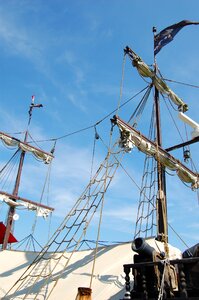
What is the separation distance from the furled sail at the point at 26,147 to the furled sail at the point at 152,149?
1306cm

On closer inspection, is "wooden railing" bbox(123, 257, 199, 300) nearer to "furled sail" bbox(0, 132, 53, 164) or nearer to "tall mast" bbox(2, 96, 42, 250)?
"tall mast" bbox(2, 96, 42, 250)

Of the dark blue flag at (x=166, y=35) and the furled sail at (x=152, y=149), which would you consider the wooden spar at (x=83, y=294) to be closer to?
the furled sail at (x=152, y=149)

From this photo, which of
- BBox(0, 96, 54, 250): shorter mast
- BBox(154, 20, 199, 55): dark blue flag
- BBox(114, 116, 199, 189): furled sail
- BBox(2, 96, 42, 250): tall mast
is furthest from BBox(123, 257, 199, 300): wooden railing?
BBox(0, 96, 54, 250): shorter mast

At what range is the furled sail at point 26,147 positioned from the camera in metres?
25.3

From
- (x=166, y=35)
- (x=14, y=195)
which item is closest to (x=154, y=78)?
(x=166, y=35)

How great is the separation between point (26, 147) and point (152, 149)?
14.0 meters

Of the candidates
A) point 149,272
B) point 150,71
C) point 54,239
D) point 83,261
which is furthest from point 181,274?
point 150,71

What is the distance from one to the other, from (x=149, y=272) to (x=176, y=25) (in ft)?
41.0

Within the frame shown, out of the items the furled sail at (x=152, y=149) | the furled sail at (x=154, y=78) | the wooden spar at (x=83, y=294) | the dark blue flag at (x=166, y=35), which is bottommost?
the wooden spar at (x=83, y=294)

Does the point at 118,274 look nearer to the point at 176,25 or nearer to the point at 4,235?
the point at 176,25

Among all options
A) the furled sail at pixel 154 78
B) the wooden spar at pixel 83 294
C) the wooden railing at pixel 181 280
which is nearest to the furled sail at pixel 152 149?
the furled sail at pixel 154 78

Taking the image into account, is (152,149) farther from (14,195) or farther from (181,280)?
(14,195)

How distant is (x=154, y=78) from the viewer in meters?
17.4

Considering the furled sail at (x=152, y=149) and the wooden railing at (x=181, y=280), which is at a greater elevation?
the furled sail at (x=152, y=149)
